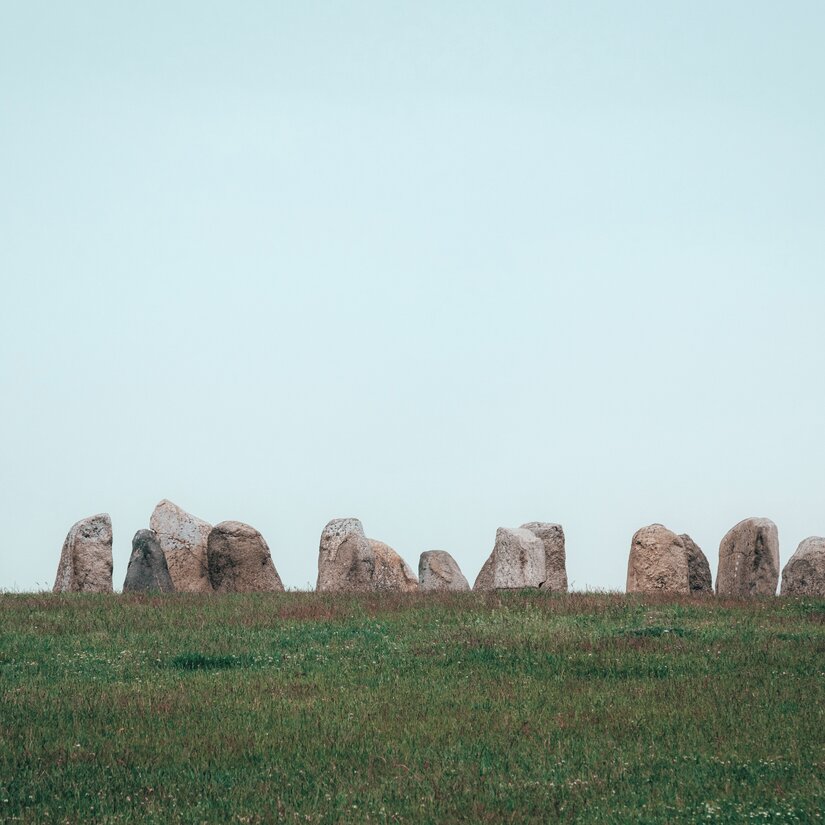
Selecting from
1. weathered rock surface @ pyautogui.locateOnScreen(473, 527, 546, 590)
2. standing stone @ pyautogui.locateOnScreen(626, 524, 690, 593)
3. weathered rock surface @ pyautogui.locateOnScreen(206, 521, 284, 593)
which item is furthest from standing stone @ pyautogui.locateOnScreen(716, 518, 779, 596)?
weathered rock surface @ pyautogui.locateOnScreen(206, 521, 284, 593)

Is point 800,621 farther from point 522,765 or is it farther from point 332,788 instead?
point 332,788

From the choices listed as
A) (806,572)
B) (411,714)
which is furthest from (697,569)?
(411,714)

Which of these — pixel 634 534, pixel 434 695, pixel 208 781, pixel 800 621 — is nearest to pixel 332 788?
pixel 208 781

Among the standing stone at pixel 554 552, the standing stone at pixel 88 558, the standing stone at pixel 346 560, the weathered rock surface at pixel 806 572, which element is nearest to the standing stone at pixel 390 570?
the standing stone at pixel 346 560

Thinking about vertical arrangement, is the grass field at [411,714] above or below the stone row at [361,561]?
below

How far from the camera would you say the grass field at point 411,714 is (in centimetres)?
1262

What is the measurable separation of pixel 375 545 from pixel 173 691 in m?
21.5

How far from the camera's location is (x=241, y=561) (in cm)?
3381

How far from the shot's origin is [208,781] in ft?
43.8

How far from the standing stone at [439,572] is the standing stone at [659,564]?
5159 millimetres

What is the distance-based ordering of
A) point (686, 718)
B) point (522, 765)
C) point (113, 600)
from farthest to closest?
point (113, 600) → point (686, 718) → point (522, 765)

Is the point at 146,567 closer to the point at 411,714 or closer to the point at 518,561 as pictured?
the point at 518,561

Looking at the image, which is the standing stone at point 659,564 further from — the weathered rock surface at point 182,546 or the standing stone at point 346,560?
the weathered rock surface at point 182,546

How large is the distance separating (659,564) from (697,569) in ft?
5.24
